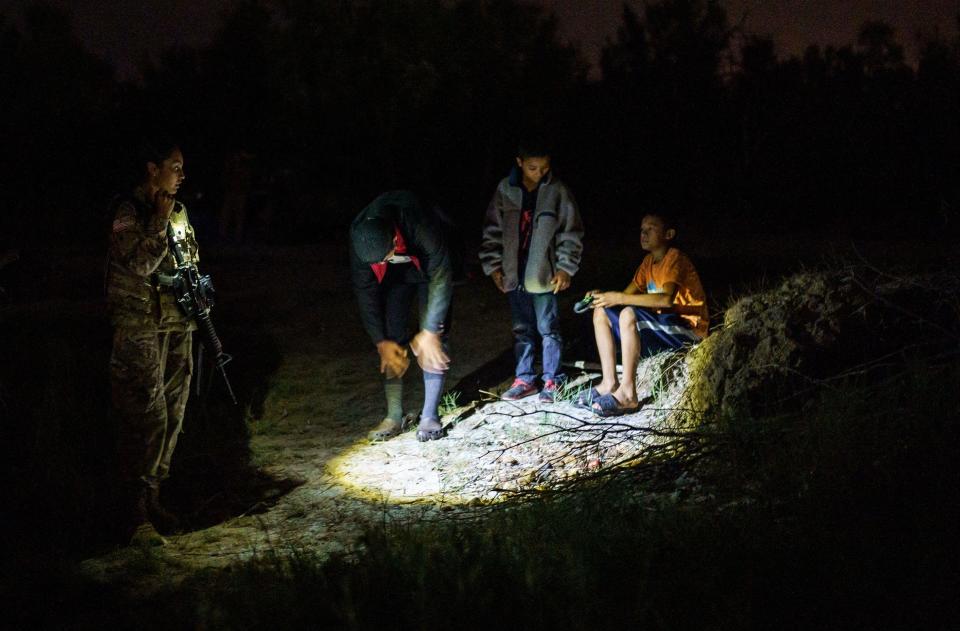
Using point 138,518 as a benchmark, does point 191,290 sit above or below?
above

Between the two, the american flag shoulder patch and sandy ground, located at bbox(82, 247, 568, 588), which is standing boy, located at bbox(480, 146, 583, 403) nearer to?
sandy ground, located at bbox(82, 247, 568, 588)

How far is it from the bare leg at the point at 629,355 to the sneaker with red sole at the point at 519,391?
0.90 m

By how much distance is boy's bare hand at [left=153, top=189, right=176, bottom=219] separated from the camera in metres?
4.27

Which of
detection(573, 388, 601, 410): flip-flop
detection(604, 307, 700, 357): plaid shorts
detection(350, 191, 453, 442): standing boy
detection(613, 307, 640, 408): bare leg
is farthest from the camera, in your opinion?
detection(573, 388, 601, 410): flip-flop

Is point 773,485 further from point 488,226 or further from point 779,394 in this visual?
point 488,226

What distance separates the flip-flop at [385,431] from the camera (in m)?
5.96

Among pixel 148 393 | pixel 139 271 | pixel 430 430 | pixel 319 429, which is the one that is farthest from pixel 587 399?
pixel 139 271

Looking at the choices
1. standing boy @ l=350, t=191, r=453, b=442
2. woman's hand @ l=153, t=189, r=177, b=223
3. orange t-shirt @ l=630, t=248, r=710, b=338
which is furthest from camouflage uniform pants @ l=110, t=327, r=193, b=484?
orange t-shirt @ l=630, t=248, r=710, b=338

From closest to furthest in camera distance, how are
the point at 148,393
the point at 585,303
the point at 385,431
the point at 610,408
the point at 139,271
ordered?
the point at 139,271 → the point at 148,393 → the point at 610,408 → the point at 585,303 → the point at 385,431

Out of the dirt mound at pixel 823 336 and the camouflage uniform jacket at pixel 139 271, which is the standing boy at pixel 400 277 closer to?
the camouflage uniform jacket at pixel 139 271

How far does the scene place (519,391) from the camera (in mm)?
6426

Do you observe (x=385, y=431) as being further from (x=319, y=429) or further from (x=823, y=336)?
(x=823, y=336)

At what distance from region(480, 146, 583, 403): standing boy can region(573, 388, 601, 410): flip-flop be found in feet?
0.86

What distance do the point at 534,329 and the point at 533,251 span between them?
2.16 feet
